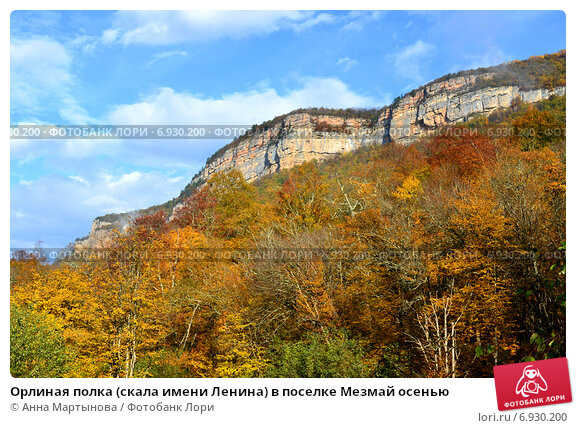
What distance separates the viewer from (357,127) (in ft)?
325

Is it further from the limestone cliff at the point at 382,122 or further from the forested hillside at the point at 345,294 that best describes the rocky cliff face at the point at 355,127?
the forested hillside at the point at 345,294

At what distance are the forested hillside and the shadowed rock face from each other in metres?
50.1

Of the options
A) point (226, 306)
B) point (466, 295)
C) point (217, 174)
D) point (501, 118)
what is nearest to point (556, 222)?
point (466, 295)

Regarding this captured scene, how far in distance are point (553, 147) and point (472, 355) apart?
17.6 meters

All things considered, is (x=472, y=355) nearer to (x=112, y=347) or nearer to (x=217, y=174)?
(x=112, y=347)

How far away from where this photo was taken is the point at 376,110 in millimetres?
100562

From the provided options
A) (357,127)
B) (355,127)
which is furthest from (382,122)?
(355,127)
